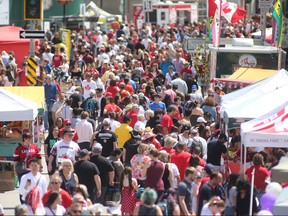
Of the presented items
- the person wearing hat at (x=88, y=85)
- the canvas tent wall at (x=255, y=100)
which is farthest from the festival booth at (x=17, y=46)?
the canvas tent wall at (x=255, y=100)

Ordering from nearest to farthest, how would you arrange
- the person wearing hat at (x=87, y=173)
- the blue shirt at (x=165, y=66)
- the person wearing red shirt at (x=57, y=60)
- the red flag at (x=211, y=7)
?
the person wearing hat at (x=87, y=173) → the red flag at (x=211, y=7) → the blue shirt at (x=165, y=66) → the person wearing red shirt at (x=57, y=60)

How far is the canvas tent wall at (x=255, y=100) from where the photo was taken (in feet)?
58.2

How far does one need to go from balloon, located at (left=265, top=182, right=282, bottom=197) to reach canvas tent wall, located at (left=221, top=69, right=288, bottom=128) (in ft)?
11.7

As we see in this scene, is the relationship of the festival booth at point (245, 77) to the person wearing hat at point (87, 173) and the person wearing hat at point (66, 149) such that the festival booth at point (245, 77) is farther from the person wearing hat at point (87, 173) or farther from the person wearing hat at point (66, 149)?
the person wearing hat at point (87, 173)

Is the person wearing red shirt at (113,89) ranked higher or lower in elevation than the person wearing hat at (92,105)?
higher

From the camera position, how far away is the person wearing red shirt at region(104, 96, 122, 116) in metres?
22.7

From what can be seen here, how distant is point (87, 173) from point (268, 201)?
334 cm

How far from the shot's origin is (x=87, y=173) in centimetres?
1614

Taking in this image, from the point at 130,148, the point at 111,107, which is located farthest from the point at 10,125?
the point at 130,148

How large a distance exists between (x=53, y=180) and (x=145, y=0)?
42126mm

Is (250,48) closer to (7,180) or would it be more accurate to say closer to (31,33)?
(31,33)

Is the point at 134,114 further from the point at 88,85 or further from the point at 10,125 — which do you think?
the point at 88,85

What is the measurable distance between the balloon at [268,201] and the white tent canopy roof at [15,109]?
6007mm

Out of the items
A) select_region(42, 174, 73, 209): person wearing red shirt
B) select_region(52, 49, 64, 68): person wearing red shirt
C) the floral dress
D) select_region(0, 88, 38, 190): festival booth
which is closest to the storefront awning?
select_region(0, 88, 38, 190): festival booth
